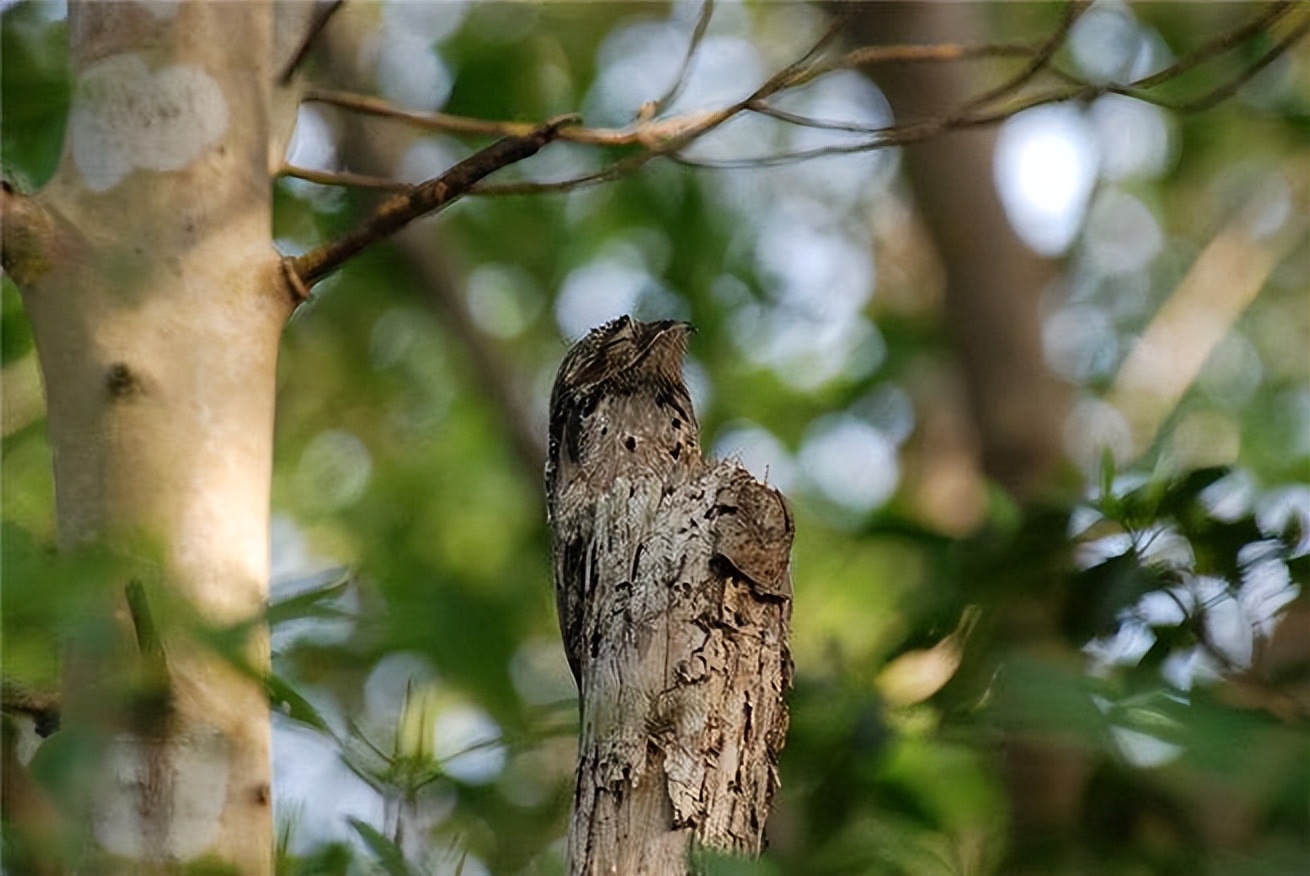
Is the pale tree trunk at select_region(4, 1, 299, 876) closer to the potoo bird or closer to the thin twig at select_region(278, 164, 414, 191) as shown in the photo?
the thin twig at select_region(278, 164, 414, 191)

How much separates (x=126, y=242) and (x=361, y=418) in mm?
2359

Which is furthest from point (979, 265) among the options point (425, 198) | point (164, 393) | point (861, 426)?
point (164, 393)

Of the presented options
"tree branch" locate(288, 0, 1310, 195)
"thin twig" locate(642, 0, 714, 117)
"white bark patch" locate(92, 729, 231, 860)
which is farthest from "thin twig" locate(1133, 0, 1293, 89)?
"white bark patch" locate(92, 729, 231, 860)

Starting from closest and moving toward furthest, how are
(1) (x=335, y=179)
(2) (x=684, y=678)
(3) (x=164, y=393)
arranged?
(2) (x=684, y=678) → (3) (x=164, y=393) → (1) (x=335, y=179)

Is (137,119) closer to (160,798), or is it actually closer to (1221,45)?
(160,798)

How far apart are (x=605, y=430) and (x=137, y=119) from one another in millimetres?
669

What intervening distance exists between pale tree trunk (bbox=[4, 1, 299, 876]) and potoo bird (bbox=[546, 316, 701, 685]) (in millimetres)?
277

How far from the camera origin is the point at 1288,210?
4.70 m

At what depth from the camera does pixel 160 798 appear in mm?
1361

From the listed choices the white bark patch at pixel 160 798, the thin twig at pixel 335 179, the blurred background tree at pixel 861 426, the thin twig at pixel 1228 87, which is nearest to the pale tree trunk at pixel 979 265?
the blurred background tree at pixel 861 426

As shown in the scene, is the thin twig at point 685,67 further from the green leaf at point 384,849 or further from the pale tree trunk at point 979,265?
the pale tree trunk at point 979,265

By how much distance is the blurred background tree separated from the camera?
1.30 metres

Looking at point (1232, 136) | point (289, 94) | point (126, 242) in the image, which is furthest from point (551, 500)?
point (1232, 136)

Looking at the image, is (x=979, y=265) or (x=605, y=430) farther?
(x=979, y=265)
